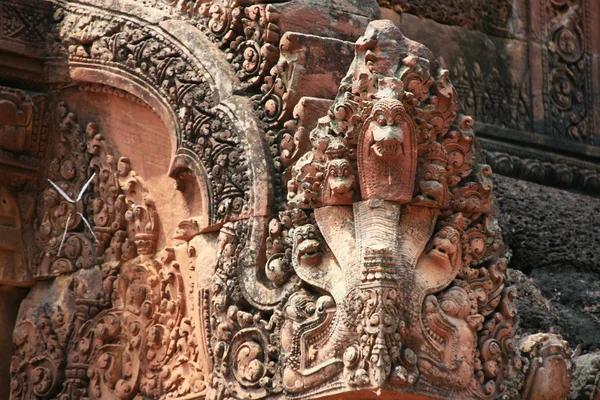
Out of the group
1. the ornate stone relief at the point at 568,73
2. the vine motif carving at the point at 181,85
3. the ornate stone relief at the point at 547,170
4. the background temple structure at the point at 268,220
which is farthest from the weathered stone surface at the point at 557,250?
the vine motif carving at the point at 181,85

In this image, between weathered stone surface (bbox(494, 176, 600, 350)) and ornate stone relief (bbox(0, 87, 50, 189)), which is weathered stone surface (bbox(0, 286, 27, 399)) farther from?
weathered stone surface (bbox(494, 176, 600, 350))

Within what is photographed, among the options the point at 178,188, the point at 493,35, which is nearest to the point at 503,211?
the point at 493,35

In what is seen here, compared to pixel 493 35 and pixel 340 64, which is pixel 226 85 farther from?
pixel 493 35

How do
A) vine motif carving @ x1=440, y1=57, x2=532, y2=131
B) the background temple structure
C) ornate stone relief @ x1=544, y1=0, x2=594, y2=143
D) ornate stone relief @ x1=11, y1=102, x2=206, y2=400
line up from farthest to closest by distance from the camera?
ornate stone relief @ x1=544, y1=0, x2=594, y2=143
vine motif carving @ x1=440, y1=57, x2=532, y2=131
ornate stone relief @ x1=11, y1=102, x2=206, y2=400
the background temple structure

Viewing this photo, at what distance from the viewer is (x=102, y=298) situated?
27.7ft

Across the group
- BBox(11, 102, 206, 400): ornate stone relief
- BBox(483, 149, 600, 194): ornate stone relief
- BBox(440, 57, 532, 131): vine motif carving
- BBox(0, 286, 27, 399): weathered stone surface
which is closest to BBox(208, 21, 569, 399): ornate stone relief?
BBox(11, 102, 206, 400): ornate stone relief

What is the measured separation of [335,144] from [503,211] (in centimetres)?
242

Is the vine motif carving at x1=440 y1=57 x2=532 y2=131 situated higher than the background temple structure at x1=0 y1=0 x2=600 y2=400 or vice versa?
the vine motif carving at x1=440 y1=57 x2=532 y2=131

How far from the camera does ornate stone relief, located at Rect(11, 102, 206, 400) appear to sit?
26.4 ft

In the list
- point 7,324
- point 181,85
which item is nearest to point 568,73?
point 181,85

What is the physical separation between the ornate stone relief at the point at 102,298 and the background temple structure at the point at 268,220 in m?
0.01

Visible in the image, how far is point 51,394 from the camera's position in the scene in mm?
8523

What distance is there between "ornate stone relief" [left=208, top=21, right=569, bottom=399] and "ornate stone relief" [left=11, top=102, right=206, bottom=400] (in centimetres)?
68

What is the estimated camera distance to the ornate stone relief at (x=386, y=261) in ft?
22.9
